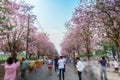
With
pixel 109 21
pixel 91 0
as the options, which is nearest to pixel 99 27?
pixel 109 21

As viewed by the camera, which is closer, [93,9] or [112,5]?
[112,5]

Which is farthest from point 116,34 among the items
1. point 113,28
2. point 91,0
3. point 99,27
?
point 91,0

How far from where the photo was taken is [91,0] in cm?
3100

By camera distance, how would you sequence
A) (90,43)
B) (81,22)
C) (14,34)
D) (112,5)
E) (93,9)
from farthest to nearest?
1. (90,43)
2. (14,34)
3. (81,22)
4. (93,9)
5. (112,5)

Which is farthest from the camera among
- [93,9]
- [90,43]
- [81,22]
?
[90,43]

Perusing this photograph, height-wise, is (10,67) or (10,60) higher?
(10,60)

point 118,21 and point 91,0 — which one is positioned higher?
point 91,0

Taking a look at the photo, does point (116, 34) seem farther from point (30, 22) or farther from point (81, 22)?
point (30, 22)

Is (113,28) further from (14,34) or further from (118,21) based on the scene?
(14,34)

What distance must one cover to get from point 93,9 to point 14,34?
20615mm

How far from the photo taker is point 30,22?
49.9 meters

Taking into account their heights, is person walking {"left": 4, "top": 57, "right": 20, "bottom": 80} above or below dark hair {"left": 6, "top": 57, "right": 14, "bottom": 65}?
below

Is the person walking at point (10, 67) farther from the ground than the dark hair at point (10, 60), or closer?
closer

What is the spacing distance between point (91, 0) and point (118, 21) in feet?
12.3
